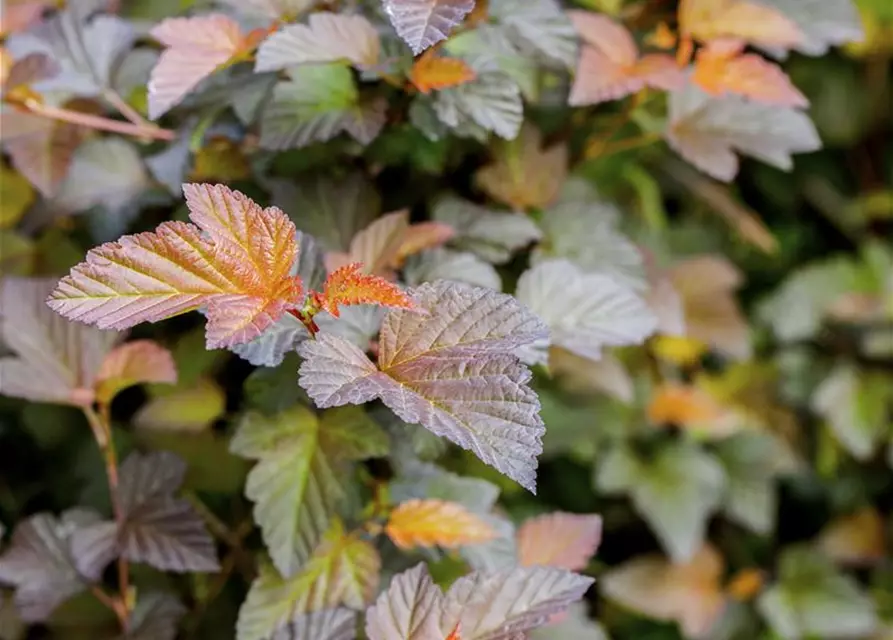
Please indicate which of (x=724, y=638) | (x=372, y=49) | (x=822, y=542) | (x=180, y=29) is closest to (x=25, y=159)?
(x=180, y=29)

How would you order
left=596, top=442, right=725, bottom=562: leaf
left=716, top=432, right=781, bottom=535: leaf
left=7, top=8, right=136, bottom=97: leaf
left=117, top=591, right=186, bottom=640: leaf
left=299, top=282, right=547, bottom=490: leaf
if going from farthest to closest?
1. left=716, top=432, right=781, bottom=535: leaf
2. left=596, top=442, right=725, bottom=562: leaf
3. left=7, top=8, right=136, bottom=97: leaf
4. left=117, top=591, right=186, bottom=640: leaf
5. left=299, top=282, right=547, bottom=490: leaf

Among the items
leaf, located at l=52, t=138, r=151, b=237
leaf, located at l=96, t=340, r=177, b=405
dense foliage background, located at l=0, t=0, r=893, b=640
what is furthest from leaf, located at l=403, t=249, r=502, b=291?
leaf, located at l=52, t=138, r=151, b=237

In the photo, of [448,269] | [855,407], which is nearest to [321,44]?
[448,269]

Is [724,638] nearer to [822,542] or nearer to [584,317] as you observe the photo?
[822,542]

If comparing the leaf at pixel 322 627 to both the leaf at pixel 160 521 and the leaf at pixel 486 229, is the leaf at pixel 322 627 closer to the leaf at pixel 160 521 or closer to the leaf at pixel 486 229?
the leaf at pixel 160 521

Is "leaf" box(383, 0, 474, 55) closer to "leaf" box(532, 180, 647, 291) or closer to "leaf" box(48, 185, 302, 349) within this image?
"leaf" box(48, 185, 302, 349)

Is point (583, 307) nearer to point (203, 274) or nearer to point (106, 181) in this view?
point (203, 274)
